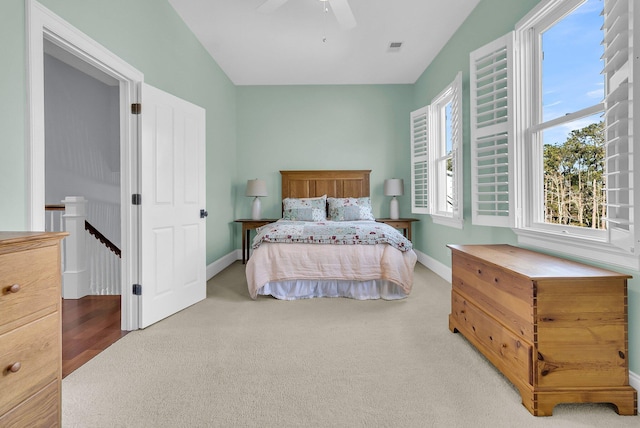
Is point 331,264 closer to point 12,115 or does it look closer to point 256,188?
point 256,188

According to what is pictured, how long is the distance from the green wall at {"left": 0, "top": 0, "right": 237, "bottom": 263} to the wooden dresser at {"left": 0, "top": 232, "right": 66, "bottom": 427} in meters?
0.59

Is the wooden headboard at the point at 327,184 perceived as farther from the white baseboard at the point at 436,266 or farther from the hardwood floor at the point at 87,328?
the hardwood floor at the point at 87,328

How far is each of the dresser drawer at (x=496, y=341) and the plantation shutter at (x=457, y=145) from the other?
1.36 meters

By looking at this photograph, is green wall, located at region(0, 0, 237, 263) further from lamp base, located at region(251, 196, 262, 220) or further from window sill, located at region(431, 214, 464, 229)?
window sill, located at region(431, 214, 464, 229)

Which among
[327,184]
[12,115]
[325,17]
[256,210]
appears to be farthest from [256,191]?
[12,115]

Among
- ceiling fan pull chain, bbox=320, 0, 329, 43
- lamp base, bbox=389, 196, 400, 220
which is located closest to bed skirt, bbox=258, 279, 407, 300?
lamp base, bbox=389, 196, 400, 220

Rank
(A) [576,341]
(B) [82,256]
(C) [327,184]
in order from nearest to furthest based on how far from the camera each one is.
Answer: (A) [576,341]
(B) [82,256]
(C) [327,184]

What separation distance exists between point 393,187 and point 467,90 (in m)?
2.09

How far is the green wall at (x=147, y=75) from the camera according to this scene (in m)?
1.58

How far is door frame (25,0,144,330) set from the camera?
168 centimetres

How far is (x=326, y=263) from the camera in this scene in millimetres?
3416

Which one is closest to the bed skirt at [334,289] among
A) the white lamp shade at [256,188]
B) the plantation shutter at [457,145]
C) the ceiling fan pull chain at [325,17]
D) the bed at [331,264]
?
the bed at [331,264]

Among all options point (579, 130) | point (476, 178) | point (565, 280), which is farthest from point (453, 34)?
point (565, 280)

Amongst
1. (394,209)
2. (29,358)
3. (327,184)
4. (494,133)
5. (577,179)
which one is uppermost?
(494,133)
